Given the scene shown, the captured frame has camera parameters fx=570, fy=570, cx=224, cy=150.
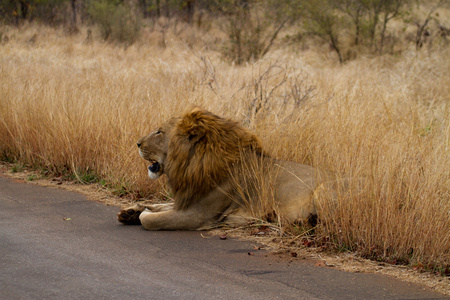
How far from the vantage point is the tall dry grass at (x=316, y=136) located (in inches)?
167

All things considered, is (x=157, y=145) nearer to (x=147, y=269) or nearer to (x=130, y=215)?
(x=130, y=215)

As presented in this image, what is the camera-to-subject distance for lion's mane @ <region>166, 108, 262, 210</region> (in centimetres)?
500

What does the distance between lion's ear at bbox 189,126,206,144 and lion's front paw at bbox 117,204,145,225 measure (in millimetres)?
825

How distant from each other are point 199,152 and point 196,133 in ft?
0.56

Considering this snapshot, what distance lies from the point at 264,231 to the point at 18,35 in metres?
16.7

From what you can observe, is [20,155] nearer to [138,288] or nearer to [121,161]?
[121,161]

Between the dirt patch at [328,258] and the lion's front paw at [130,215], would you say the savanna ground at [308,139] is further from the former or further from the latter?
the lion's front paw at [130,215]

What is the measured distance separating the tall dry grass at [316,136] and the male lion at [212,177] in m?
0.38

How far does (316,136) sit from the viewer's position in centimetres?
624

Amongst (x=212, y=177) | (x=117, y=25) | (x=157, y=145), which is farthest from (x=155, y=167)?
(x=117, y=25)

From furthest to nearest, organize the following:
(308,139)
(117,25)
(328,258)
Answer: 1. (117,25)
2. (308,139)
3. (328,258)

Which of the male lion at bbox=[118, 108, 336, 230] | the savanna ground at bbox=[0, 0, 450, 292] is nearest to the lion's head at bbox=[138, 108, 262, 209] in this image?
the male lion at bbox=[118, 108, 336, 230]

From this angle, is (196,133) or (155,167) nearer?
(196,133)

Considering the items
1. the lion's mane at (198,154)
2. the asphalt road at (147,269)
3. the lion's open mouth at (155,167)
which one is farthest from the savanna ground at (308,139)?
the lion's open mouth at (155,167)
